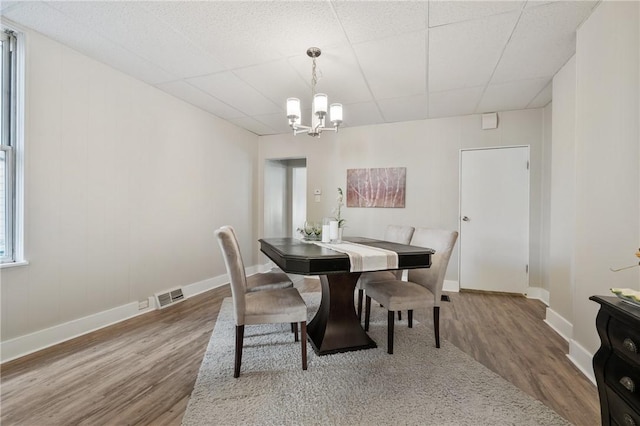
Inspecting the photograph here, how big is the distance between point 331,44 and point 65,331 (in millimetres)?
3256

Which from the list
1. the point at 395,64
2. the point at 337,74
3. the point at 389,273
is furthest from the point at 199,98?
the point at 389,273

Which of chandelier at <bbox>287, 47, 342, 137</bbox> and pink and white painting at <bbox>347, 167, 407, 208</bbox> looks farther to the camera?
pink and white painting at <bbox>347, 167, 407, 208</bbox>

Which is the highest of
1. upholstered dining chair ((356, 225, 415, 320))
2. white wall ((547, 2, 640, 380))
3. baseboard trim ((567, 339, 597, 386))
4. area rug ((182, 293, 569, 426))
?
white wall ((547, 2, 640, 380))

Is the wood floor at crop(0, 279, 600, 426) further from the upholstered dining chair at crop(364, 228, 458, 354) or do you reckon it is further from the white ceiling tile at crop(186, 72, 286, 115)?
the white ceiling tile at crop(186, 72, 286, 115)

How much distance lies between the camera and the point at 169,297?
3.16 metres

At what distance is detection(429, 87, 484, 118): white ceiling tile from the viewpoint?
313 cm

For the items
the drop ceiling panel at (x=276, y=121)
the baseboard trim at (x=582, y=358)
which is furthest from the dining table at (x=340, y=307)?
the drop ceiling panel at (x=276, y=121)

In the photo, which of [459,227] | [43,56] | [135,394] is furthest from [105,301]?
[459,227]

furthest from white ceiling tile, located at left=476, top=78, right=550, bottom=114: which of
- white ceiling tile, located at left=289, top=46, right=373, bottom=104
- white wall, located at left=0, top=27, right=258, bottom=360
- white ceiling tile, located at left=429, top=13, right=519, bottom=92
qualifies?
white wall, located at left=0, top=27, right=258, bottom=360

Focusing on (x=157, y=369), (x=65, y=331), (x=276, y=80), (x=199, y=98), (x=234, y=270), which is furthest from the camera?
(x=199, y=98)

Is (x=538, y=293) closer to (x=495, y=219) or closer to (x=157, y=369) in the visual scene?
(x=495, y=219)

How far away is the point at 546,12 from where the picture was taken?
1864 mm

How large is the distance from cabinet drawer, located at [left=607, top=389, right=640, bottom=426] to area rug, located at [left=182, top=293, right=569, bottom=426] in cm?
49

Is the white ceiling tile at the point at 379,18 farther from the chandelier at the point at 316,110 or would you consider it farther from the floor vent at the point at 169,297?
the floor vent at the point at 169,297
